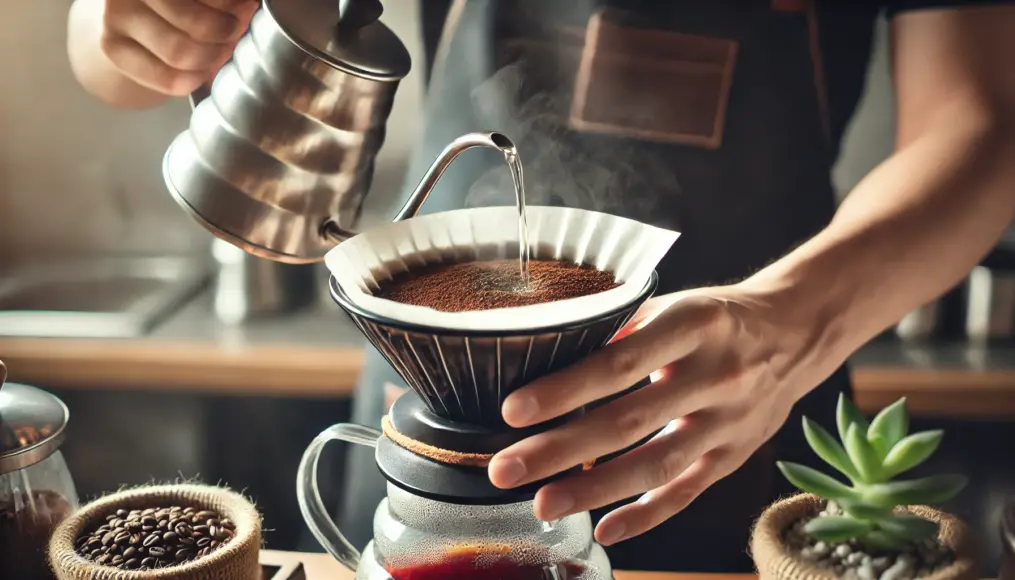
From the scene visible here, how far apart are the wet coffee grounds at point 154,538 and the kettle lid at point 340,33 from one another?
42 centimetres

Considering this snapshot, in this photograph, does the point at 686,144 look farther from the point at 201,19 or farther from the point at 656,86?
the point at 201,19

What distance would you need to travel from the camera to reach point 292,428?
2205 mm

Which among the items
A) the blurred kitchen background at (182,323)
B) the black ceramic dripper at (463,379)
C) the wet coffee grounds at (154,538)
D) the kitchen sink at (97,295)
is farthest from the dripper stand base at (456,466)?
the kitchen sink at (97,295)

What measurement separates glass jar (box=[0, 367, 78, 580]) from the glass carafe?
0.85ft

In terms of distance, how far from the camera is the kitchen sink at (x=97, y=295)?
2252mm

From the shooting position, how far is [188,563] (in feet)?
2.71

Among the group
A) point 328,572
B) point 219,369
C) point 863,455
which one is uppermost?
point 863,455

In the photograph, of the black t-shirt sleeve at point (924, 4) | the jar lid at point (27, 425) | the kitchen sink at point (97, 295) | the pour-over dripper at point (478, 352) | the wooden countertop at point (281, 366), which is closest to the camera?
the pour-over dripper at point (478, 352)

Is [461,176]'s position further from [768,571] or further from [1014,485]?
[1014,485]

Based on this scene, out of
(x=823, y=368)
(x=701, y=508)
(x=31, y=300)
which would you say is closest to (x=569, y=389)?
(x=823, y=368)

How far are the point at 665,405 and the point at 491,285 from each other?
0.56 ft

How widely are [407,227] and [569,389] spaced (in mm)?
228

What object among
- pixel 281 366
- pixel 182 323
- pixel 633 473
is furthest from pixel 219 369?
pixel 633 473

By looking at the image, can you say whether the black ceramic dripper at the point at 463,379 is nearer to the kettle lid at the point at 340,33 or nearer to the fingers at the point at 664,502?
the fingers at the point at 664,502
